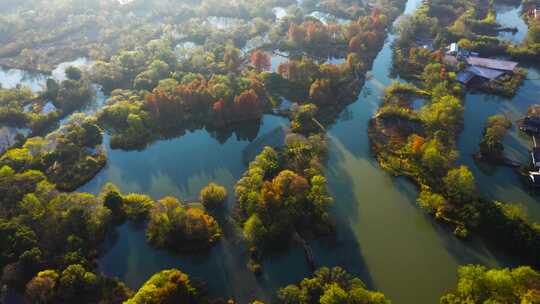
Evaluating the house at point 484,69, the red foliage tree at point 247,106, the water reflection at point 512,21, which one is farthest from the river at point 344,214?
the water reflection at point 512,21

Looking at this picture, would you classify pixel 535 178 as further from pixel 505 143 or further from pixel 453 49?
pixel 453 49

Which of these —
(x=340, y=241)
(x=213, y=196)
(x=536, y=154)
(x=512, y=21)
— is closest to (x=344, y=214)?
(x=340, y=241)

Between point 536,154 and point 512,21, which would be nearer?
point 536,154

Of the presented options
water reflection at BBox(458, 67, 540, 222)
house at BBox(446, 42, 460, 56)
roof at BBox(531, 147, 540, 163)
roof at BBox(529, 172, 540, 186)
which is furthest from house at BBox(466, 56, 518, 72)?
roof at BBox(529, 172, 540, 186)

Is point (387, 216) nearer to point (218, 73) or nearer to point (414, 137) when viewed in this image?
point (414, 137)

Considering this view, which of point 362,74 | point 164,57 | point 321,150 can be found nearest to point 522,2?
point 362,74

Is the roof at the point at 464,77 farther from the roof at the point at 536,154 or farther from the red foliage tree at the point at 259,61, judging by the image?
the red foliage tree at the point at 259,61

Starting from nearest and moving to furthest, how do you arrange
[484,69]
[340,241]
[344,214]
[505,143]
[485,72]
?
[340,241], [344,214], [505,143], [485,72], [484,69]
